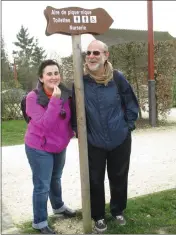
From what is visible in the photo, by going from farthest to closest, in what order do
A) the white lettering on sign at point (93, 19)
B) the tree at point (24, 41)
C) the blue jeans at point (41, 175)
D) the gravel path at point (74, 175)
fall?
the tree at point (24, 41)
the gravel path at point (74, 175)
the blue jeans at point (41, 175)
the white lettering on sign at point (93, 19)

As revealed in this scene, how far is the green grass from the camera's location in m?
9.44

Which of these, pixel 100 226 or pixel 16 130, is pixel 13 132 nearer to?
pixel 16 130

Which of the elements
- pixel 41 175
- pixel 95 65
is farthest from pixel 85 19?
pixel 41 175

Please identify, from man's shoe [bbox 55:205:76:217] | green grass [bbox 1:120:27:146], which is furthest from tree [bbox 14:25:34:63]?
man's shoe [bbox 55:205:76:217]

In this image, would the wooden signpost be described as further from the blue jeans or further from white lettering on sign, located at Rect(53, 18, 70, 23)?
the blue jeans

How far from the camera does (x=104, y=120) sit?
3322 millimetres

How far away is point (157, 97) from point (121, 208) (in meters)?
7.43

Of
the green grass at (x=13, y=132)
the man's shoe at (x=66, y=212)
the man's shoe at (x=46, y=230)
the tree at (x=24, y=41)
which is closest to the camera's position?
the man's shoe at (x=46, y=230)

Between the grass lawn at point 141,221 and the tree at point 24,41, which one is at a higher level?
the tree at point 24,41

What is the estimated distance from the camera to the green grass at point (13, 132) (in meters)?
9.44

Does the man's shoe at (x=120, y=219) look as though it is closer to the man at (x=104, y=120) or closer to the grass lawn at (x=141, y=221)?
the grass lawn at (x=141, y=221)

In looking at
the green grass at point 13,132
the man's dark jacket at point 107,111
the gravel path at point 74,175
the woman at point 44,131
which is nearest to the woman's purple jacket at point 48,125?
the woman at point 44,131

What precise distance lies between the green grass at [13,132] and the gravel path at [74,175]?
38.3 inches

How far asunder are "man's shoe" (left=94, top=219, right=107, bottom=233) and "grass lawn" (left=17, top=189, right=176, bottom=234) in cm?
5
